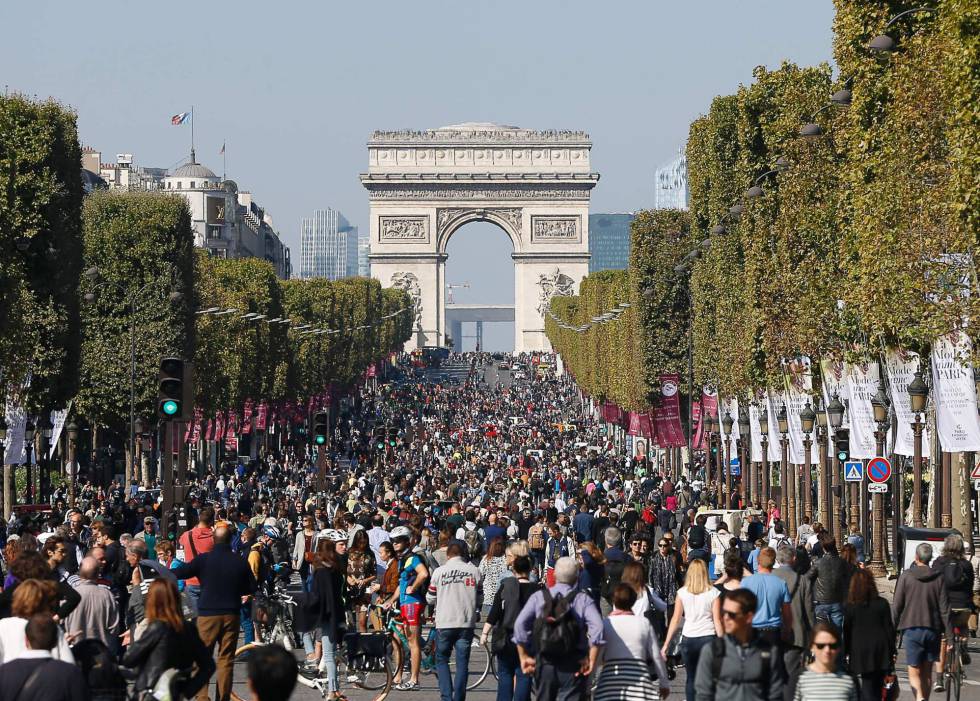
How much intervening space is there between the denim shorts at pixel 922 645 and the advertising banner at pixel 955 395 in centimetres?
1011

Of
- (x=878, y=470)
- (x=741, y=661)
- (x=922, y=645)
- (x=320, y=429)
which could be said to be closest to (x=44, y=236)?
(x=320, y=429)

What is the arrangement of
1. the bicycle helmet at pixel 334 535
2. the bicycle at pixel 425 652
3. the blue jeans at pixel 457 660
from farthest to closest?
the bicycle helmet at pixel 334 535
the bicycle at pixel 425 652
the blue jeans at pixel 457 660

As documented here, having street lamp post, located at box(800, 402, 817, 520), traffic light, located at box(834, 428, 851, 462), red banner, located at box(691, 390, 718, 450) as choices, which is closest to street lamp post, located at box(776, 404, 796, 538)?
street lamp post, located at box(800, 402, 817, 520)

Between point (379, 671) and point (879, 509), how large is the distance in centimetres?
1916

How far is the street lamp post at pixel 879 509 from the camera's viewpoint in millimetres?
38094

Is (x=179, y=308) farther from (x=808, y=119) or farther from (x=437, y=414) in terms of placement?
(x=437, y=414)

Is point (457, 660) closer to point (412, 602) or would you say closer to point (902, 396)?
point (412, 602)

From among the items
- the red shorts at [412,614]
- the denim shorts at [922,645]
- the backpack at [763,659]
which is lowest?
the denim shorts at [922,645]

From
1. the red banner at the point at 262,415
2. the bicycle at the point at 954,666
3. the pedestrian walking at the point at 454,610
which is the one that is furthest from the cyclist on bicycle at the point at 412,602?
the red banner at the point at 262,415

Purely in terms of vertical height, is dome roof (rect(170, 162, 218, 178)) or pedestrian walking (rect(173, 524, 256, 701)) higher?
dome roof (rect(170, 162, 218, 178))

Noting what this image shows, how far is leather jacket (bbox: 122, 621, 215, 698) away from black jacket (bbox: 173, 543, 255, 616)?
15.6 ft

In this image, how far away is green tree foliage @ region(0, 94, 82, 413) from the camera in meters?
50.2

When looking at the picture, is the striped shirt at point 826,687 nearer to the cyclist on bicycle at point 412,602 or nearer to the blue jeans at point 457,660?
the blue jeans at point 457,660

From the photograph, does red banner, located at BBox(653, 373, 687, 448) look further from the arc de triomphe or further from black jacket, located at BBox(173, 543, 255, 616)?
the arc de triomphe
